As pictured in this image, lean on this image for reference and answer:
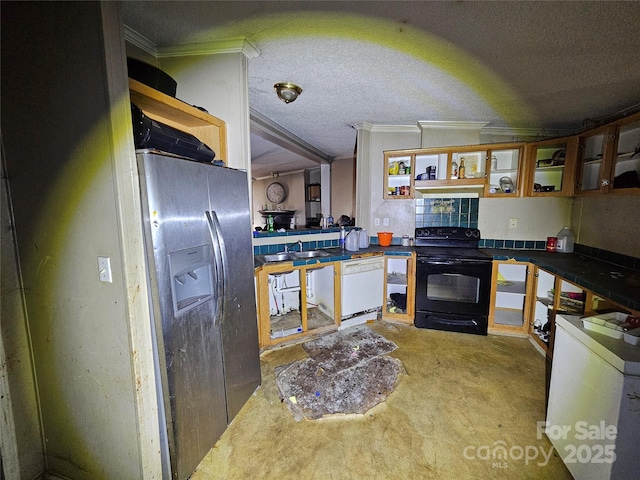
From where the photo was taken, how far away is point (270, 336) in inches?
95.2

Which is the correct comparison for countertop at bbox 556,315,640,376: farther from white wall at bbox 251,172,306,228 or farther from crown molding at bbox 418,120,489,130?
white wall at bbox 251,172,306,228

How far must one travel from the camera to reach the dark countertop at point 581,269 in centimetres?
164

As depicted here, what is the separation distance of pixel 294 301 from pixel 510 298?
2.54 metres

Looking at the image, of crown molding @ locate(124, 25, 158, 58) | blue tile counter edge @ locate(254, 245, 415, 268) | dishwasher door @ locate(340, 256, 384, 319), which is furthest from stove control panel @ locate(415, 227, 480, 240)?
crown molding @ locate(124, 25, 158, 58)

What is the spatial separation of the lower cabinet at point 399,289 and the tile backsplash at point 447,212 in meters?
0.65

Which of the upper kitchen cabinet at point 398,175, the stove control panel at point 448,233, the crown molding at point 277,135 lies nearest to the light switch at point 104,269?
the crown molding at point 277,135

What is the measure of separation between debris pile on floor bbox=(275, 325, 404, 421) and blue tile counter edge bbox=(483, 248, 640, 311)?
4.76 feet

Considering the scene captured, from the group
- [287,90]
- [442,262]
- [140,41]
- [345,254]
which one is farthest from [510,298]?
[140,41]

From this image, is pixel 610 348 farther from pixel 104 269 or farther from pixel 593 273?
pixel 104 269

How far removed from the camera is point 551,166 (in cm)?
280

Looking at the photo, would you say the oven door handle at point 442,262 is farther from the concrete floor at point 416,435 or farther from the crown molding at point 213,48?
the crown molding at point 213,48

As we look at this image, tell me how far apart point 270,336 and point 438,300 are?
5.85 ft

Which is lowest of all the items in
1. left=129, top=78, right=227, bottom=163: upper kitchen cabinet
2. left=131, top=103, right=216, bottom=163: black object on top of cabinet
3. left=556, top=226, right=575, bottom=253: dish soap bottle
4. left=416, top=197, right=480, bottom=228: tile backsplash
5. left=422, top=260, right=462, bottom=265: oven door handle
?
left=422, top=260, right=462, bottom=265: oven door handle

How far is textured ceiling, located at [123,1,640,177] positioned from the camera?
135 cm
